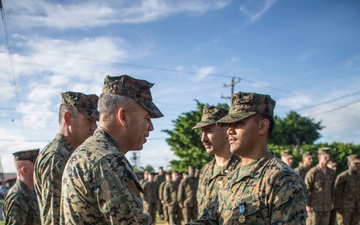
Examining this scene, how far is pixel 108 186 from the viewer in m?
2.27

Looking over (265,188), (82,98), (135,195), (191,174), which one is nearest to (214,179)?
(82,98)

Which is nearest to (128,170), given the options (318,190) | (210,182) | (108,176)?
(108,176)

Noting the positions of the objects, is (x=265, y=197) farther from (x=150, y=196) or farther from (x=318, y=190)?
(x=150, y=196)

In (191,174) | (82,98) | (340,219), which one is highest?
(82,98)

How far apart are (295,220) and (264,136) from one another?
0.78 m

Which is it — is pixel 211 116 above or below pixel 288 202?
above

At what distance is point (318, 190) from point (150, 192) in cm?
1066

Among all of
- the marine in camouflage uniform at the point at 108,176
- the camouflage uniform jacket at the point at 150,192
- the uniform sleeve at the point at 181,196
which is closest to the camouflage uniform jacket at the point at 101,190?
the marine in camouflage uniform at the point at 108,176

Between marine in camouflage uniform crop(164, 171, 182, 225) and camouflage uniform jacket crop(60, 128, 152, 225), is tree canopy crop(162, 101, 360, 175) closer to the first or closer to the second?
marine in camouflage uniform crop(164, 171, 182, 225)

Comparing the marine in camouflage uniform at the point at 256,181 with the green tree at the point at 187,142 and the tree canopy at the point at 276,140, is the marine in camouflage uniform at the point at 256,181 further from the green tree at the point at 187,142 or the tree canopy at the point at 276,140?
the green tree at the point at 187,142

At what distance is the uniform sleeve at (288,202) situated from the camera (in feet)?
9.14

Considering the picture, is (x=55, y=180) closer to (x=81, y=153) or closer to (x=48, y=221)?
(x=48, y=221)

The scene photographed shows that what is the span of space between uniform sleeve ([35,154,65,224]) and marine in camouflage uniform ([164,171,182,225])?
13978mm

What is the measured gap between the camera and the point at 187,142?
2819 cm
